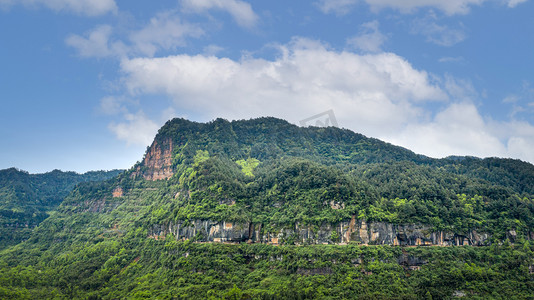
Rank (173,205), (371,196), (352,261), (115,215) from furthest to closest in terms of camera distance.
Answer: (115,215) < (173,205) < (371,196) < (352,261)

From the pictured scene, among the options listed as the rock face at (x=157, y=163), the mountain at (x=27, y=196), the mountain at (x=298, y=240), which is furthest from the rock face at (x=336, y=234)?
the mountain at (x=27, y=196)

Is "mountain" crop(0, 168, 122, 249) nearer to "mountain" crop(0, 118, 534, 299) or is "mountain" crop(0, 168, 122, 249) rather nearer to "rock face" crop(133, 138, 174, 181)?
"mountain" crop(0, 118, 534, 299)

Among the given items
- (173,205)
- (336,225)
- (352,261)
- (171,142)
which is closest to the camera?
(352,261)

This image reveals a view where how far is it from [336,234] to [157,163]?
6894cm

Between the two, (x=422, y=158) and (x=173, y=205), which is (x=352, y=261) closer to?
(x=173, y=205)

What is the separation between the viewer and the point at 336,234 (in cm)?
7669

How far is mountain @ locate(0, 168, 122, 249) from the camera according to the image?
12356cm

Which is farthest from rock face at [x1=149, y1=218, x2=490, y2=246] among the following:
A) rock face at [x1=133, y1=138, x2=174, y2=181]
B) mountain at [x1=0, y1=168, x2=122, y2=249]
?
mountain at [x1=0, y1=168, x2=122, y2=249]

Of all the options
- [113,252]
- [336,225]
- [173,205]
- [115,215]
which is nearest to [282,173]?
[336,225]

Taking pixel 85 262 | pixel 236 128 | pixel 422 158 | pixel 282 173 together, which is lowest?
pixel 85 262

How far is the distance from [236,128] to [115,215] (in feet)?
171

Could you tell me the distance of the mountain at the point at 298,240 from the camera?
6844 centimetres

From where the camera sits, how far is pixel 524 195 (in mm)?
95938

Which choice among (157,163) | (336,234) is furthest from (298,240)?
(157,163)
